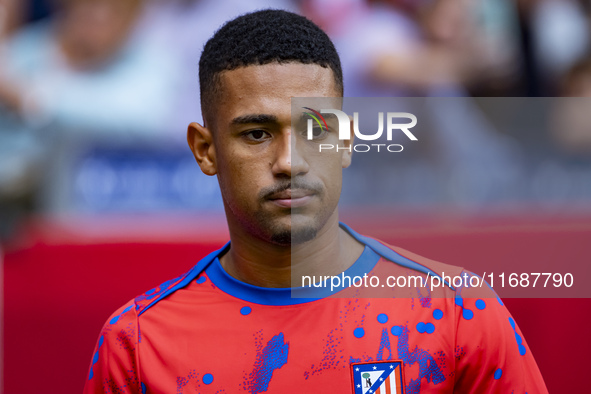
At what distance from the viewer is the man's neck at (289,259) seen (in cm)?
152

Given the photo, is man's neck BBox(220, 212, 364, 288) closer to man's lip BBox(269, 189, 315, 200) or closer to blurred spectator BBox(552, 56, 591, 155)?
man's lip BBox(269, 189, 315, 200)

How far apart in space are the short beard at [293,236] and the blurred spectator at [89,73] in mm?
1822

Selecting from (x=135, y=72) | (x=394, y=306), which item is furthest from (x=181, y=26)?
(x=394, y=306)

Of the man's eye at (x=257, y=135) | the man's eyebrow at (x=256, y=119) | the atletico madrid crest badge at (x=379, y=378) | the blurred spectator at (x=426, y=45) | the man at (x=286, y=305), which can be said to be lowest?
the atletico madrid crest badge at (x=379, y=378)

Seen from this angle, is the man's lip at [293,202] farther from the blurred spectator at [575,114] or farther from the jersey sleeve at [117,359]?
the blurred spectator at [575,114]

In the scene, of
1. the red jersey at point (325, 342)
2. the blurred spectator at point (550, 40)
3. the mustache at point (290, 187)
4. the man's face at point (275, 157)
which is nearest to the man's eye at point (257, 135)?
the man's face at point (275, 157)

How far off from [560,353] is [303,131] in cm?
148

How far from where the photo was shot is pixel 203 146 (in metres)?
1.63

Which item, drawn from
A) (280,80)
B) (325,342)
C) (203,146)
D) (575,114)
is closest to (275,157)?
(280,80)

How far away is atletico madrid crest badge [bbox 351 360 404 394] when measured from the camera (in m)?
1.39

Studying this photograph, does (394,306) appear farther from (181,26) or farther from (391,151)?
(181,26)

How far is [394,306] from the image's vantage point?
4.81ft

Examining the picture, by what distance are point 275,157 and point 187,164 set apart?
1.71 meters

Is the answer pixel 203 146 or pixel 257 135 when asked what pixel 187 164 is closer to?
pixel 203 146
